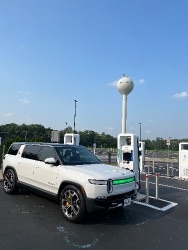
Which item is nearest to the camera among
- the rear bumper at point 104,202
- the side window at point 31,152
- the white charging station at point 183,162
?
the rear bumper at point 104,202

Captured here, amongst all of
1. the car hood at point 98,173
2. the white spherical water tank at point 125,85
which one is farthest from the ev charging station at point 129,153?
the white spherical water tank at point 125,85

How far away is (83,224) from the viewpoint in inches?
210

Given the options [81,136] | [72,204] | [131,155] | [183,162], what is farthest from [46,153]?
[81,136]

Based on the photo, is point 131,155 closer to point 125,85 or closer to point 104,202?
point 104,202

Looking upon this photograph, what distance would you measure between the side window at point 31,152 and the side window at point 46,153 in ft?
0.75

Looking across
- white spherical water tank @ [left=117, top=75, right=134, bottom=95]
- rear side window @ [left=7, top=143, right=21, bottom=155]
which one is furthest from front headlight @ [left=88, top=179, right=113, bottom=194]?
white spherical water tank @ [left=117, top=75, right=134, bottom=95]

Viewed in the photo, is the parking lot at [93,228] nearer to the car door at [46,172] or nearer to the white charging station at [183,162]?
the car door at [46,172]

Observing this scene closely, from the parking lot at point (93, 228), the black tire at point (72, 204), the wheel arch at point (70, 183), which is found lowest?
the parking lot at point (93, 228)

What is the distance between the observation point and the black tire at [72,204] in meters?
5.27

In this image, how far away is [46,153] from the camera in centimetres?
671

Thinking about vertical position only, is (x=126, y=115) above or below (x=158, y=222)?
above

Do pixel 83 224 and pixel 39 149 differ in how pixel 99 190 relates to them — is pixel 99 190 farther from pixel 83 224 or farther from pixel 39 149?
pixel 39 149

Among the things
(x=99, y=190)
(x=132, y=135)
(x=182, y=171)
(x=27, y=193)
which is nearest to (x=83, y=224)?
(x=99, y=190)

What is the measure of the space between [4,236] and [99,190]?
1997 millimetres
